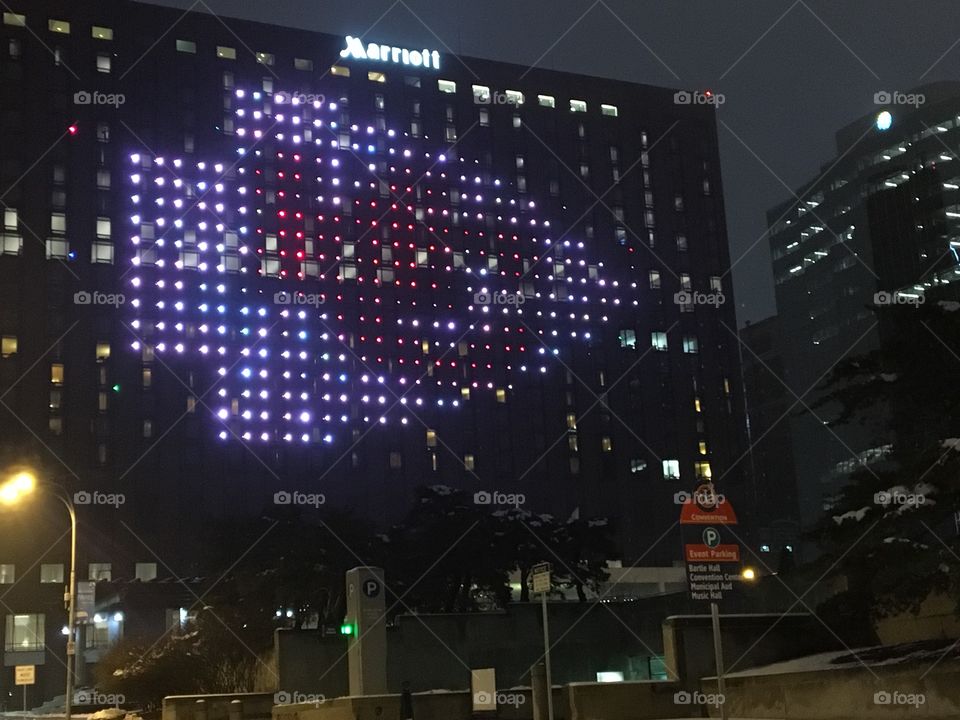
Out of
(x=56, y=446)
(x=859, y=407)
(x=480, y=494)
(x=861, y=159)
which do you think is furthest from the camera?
(x=861, y=159)

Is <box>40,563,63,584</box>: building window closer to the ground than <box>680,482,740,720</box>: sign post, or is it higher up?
higher up

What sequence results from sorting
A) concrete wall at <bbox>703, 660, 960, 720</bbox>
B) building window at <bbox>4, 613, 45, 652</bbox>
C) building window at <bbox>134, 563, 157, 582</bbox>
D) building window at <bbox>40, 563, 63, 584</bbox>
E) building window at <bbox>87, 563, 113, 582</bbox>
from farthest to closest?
1. building window at <bbox>134, 563, 157, 582</bbox>
2. building window at <bbox>87, 563, 113, 582</bbox>
3. building window at <bbox>40, 563, 63, 584</bbox>
4. building window at <bbox>4, 613, 45, 652</bbox>
5. concrete wall at <bbox>703, 660, 960, 720</bbox>

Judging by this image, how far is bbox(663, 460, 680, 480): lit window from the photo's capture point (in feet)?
346

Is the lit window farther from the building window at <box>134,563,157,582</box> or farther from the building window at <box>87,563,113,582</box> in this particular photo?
the building window at <box>87,563,113,582</box>

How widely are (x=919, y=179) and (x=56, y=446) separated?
75.9m

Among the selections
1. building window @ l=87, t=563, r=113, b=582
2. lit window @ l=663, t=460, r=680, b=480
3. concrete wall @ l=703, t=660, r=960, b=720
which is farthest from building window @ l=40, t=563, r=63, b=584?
concrete wall @ l=703, t=660, r=960, b=720

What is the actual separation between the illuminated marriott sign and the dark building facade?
20 centimetres

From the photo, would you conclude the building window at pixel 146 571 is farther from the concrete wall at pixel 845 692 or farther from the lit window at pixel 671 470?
the concrete wall at pixel 845 692

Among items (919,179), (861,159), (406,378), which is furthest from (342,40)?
(861,159)

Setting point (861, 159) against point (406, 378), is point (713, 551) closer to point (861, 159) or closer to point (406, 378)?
point (406, 378)

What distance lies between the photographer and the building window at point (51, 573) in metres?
84.1

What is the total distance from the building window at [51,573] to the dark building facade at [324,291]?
1.26m

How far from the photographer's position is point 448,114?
4151 inches

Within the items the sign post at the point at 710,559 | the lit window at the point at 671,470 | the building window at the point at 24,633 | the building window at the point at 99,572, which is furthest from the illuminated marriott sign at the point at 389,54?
the sign post at the point at 710,559
